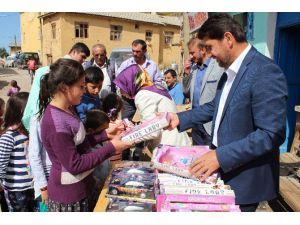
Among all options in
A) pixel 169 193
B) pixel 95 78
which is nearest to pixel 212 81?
pixel 95 78

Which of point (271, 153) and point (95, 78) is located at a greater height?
point (95, 78)

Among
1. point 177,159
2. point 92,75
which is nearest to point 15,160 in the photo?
point 92,75

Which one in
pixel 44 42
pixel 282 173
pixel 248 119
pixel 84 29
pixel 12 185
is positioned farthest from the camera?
pixel 44 42

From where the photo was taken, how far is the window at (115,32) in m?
26.7

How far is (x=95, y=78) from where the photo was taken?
3027 millimetres

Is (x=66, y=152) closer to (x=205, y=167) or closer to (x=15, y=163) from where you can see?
(x=205, y=167)

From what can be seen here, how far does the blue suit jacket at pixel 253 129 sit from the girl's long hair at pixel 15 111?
5.65ft

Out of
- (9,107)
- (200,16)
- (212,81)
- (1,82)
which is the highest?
(200,16)

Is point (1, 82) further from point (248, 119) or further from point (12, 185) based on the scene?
point (248, 119)

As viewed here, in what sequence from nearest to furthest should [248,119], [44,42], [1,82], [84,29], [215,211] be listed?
[215,211], [248,119], [1,82], [84,29], [44,42]

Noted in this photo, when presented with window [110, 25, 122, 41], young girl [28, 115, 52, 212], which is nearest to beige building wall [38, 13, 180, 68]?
window [110, 25, 122, 41]

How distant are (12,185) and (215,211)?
6.22ft

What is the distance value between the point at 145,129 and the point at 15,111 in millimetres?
1384

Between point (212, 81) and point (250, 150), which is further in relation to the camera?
point (212, 81)
